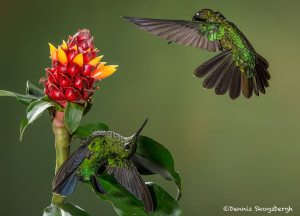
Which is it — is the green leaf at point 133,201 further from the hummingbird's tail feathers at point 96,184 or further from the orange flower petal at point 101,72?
the orange flower petal at point 101,72

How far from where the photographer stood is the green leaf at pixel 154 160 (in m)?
0.74

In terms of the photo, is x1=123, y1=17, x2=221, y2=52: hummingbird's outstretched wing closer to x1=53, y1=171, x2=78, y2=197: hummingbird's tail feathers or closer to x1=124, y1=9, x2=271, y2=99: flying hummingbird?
x1=124, y1=9, x2=271, y2=99: flying hummingbird

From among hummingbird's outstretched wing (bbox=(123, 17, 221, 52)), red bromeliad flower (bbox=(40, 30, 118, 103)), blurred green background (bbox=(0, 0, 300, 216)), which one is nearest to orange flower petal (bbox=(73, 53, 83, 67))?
red bromeliad flower (bbox=(40, 30, 118, 103))

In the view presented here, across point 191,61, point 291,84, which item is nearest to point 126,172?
point 191,61

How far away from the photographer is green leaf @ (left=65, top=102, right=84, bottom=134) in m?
0.65

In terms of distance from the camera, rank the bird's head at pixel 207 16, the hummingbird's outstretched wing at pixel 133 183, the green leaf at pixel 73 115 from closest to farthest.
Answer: the hummingbird's outstretched wing at pixel 133 183 < the green leaf at pixel 73 115 < the bird's head at pixel 207 16

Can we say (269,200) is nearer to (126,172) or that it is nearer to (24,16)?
(24,16)

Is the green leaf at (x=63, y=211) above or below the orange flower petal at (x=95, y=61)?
below

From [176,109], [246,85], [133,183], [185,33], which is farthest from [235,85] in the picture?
[176,109]

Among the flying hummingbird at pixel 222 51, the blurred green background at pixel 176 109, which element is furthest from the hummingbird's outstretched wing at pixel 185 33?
the blurred green background at pixel 176 109

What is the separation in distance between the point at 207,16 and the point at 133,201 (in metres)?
0.34

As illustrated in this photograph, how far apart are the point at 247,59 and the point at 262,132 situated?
171 centimetres

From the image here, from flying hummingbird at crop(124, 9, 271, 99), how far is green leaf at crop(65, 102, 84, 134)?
0.17 m

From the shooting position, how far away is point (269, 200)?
94.0 inches
